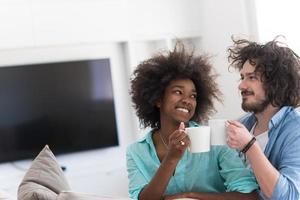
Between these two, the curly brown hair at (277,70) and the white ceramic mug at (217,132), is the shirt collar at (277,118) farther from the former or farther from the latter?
the white ceramic mug at (217,132)

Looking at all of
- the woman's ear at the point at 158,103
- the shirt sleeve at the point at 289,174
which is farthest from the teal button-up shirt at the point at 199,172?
the woman's ear at the point at 158,103

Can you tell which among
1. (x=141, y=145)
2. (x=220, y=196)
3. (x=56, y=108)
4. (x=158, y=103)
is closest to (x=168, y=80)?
(x=158, y=103)

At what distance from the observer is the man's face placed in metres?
1.64

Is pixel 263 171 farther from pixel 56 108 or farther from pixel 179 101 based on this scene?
pixel 56 108

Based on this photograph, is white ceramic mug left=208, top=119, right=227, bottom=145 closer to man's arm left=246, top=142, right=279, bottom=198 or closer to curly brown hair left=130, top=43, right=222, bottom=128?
man's arm left=246, top=142, right=279, bottom=198

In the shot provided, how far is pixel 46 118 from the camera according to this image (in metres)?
3.61

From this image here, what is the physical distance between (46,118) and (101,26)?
0.89 metres

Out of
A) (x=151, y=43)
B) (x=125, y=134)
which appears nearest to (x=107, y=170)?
(x=125, y=134)

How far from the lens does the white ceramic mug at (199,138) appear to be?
1.38 meters

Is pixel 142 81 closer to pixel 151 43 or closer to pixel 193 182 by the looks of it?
pixel 193 182

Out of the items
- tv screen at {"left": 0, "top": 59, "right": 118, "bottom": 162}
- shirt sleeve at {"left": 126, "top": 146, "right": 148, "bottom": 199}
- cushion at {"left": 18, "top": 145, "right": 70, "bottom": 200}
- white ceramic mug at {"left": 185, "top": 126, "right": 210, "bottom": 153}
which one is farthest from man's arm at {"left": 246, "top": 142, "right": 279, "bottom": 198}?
tv screen at {"left": 0, "top": 59, "right": 118, "bottom": 162}

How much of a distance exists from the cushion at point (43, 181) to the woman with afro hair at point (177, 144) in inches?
10.7

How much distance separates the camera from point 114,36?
380 centimetres

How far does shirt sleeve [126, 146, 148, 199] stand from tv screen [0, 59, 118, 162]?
6.66 feet
